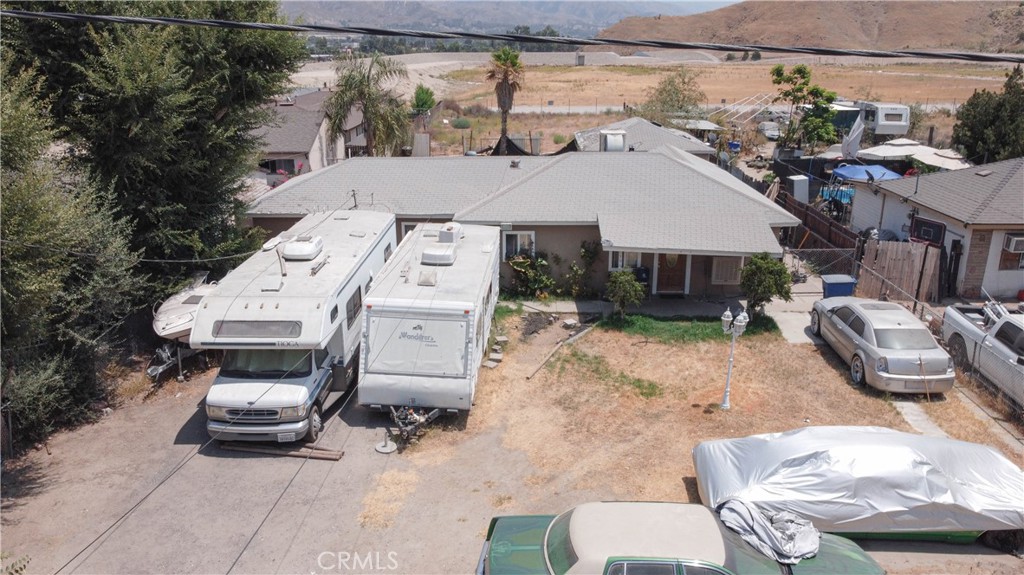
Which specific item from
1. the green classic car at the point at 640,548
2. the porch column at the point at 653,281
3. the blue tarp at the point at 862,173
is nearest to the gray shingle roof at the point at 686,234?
the porch column at the point at 653,281

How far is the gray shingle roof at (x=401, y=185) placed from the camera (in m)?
20.9

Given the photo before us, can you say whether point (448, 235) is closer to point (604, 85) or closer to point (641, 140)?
point (641, 140)

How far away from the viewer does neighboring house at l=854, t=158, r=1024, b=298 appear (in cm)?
→ 1912

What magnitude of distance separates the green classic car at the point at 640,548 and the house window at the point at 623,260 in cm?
1169

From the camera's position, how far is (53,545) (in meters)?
10.2

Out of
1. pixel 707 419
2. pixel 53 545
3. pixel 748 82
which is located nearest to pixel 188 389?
pixel 53 545

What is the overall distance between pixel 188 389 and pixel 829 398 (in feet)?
45.4

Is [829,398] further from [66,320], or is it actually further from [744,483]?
[66,320]

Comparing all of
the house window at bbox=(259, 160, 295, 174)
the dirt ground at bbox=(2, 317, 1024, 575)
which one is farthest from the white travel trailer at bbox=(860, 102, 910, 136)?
the house window at bbox=(259, 160, 295, 174)

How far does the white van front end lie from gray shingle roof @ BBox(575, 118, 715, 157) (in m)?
20.2

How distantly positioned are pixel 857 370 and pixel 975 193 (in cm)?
931

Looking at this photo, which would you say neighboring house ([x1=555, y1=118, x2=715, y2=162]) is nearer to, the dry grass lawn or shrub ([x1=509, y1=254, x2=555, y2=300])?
shrub ([x1=509, y1=254, x2=555, y2=300])

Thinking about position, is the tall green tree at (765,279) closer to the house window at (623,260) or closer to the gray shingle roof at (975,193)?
the house window at (623,260)

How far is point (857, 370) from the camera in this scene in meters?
15.0
